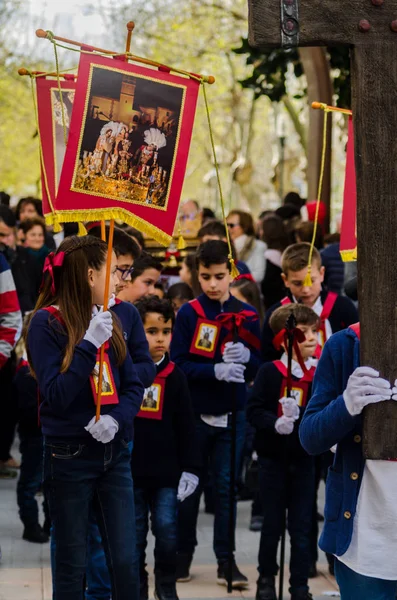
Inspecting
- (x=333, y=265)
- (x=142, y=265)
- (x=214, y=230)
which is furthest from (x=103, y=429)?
(x=333, y=265)

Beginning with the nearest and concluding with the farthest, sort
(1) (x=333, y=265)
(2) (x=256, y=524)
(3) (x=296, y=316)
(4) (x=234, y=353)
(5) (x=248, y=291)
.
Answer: (3) (x=296, y=316), (4) (x=234, y=353), (2) (x=256, y=524), (5) (x=248, y=291), (1) (x=333, y=265)

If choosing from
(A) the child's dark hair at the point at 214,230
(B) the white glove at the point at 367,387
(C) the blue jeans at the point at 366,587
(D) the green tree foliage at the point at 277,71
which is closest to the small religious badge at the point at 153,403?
(C) the blue jeans at the point at 366,587

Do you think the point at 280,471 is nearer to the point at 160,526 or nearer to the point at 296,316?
the point at 160,526

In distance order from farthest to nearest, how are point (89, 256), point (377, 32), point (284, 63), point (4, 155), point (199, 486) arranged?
1. point (4, 155)
2. point (284, 63)
3. point (199, 486)
4. point (89, 256)
5. point (377, 32)

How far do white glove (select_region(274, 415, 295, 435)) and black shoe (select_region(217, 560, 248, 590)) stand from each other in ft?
3.50

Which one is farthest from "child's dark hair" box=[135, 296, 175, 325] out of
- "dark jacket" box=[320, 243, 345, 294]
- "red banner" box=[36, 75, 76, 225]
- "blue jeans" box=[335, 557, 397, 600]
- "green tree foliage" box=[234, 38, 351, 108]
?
"green tree foliage" box=[234, 38, 351, 108]

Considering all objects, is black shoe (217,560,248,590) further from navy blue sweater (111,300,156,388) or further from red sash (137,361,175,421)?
navy blue sweater (111,300,156,388)

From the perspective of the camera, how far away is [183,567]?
705 centimetres

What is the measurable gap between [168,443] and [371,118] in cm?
291

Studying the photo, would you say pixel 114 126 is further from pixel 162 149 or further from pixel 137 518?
pixel 137 518

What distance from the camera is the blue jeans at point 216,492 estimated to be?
7.05 m

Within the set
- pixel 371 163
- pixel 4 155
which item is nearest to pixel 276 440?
pixel 371 163

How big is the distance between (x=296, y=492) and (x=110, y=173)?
2.32 m

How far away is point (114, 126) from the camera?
526 cm
